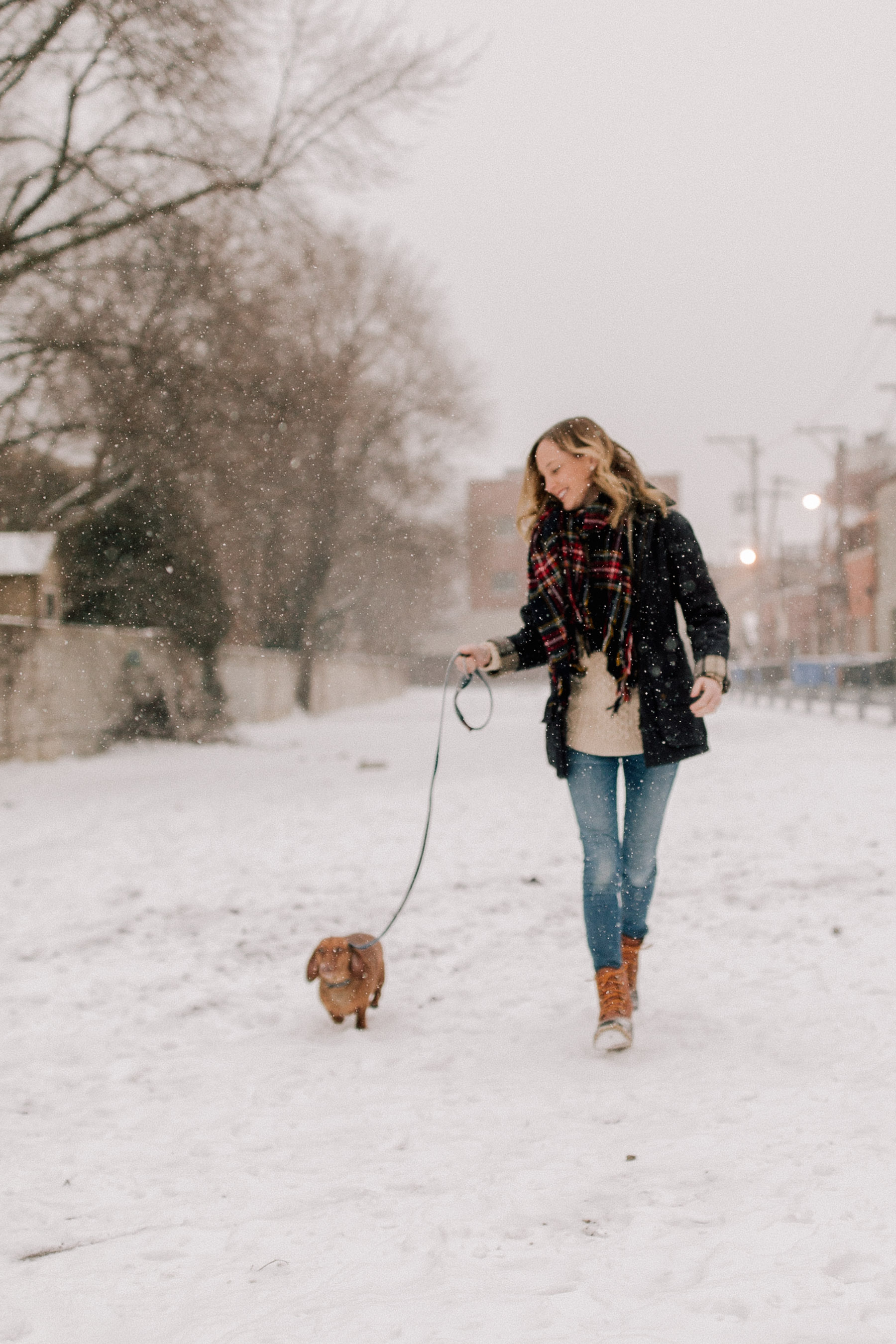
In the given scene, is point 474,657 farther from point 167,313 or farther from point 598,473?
point 167,313

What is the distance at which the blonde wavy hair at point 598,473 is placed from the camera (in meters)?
3.52

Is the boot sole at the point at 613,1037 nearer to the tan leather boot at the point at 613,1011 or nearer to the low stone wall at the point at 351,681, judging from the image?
the tan leather boot at the point at 613,1011

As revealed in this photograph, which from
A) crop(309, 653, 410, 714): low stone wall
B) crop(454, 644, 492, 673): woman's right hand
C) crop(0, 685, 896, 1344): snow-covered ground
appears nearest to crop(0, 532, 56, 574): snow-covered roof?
crop(0, 685, 896, 1344): snow-covered ground

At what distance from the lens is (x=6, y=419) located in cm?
1417

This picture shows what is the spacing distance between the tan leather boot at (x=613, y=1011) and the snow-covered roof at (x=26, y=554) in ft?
51.1

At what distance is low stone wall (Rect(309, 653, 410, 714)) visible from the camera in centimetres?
3309

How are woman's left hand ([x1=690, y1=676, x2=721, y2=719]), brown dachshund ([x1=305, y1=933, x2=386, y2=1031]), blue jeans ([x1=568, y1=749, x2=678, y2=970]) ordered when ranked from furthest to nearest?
1. brown dachshund ([x1=305, y1=933, x2=386, y2=1031])
2. blue jeans ([x1=568, y1=749, x2=678, y2=970])
3. woman's left hand ([x1=690, y1=676, x2=721, y2=719])

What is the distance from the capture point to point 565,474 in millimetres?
3607

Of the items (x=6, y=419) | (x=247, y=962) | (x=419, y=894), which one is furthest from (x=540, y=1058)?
(x=6, y=419)

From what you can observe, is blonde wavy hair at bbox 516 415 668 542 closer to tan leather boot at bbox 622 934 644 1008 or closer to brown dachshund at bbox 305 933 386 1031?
tan leather boot at bbox 622 934 644 1008

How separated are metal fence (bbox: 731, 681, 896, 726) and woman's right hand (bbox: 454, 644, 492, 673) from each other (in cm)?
1556

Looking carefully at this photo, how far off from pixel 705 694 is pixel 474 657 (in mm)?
731

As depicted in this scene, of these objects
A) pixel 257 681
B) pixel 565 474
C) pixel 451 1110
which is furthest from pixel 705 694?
A: pixel 257 681

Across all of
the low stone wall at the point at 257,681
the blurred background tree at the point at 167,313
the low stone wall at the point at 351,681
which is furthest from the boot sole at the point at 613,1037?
the low stone wall at the point at 351,681
